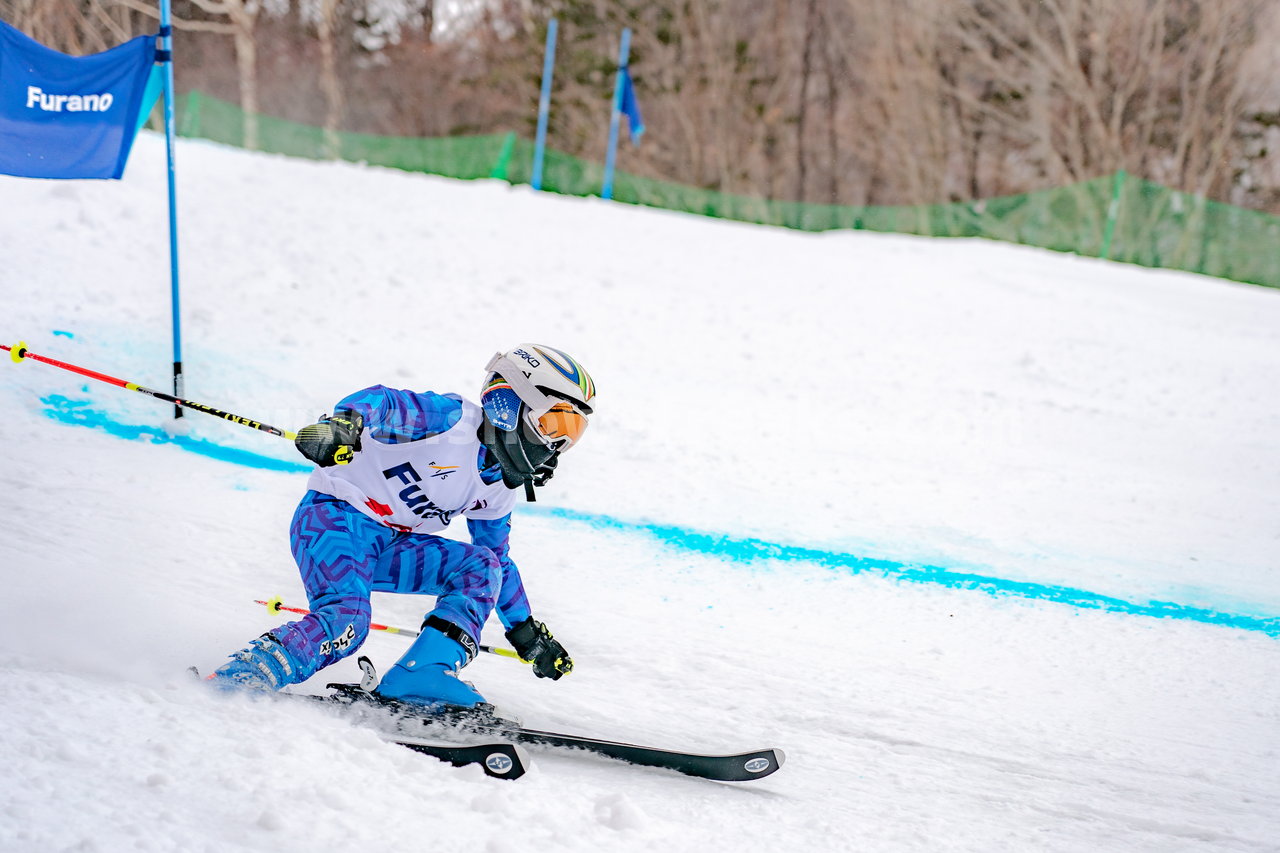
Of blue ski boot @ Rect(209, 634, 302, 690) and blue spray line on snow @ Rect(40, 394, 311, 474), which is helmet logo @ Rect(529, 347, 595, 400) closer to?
blue ski boot @ Rect(209, 634, 302, 690)

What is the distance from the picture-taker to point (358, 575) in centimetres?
321

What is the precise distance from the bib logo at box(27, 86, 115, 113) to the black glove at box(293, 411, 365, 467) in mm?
3880

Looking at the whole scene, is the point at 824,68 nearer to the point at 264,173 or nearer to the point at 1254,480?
the point at 264,173

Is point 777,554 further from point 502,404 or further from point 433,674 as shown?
point 433,674

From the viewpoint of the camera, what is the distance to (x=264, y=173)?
1345 centimetres

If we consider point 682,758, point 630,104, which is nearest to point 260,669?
point 682,758

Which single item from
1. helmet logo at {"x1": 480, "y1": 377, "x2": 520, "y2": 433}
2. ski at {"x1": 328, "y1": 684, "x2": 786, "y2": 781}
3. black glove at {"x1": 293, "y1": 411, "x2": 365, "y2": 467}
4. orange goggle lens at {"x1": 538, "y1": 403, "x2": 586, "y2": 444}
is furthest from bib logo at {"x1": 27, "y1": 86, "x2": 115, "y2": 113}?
ski at {"x1": 328, "y1": 684, "x2": 786, "y2": 781}

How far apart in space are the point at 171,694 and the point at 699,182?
89.8ft

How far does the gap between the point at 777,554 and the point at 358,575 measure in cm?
296

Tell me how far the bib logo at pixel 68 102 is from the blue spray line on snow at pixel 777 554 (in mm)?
1670

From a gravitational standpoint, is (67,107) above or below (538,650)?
above

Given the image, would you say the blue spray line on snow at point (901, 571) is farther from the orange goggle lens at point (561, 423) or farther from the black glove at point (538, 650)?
the orange goggle lens at point (561, 423)

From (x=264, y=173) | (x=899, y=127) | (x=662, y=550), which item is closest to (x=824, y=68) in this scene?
(x=899, y=127)

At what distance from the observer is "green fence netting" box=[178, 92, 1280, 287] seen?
603 inches
